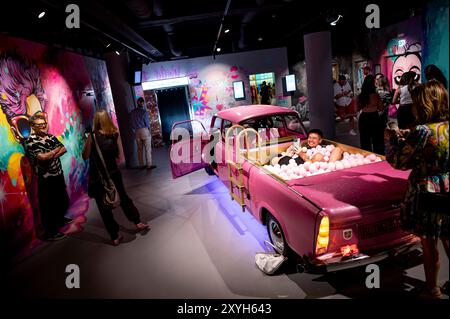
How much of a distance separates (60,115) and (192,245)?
13.3ft

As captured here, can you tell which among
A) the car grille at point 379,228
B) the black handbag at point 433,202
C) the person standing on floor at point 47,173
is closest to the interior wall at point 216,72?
the person standing on floor at point 47,173

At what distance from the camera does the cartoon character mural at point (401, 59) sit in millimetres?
9641

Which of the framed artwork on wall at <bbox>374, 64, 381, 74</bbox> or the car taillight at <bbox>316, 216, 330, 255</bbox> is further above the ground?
the framed artwork on wall at <bbox>374, 64, 381, 74</bbox>

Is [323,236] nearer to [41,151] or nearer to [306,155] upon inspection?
[306,155]

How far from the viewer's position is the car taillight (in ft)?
7.95

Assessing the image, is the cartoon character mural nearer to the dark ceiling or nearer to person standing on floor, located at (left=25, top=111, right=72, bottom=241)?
the dark ceiling

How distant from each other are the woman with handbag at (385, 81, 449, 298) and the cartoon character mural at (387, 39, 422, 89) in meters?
8.92

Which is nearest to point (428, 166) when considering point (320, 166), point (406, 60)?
point (320, 166)

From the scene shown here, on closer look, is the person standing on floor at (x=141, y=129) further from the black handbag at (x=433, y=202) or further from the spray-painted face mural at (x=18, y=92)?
the black handbag at (x=433, y=202)

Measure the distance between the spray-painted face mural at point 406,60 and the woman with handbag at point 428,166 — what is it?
351 inches

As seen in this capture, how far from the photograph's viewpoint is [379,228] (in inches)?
101

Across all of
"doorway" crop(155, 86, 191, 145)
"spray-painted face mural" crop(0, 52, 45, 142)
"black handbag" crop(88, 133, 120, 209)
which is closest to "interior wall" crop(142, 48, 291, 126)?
"doorway" crop(155, 86, 191, 145)

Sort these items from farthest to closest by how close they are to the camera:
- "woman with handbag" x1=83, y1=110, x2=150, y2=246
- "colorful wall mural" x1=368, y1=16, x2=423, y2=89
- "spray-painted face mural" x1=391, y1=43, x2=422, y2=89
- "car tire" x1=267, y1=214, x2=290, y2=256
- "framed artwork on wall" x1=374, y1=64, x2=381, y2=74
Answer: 1. "framed artwork on wall" x1=374, y1=64, x2=381, y2=74
2. "spray-painted face mural" x1=391, y1=43, x2=422, y2=89
3. "colorful wall mural" x1=368, y1=16, x2=423, y2=89
4. "woman with handbag" x1=83, y1=110, x2=150, y2=246
5. "car tire" x1=267, y1=214, x2=290, y2=256
